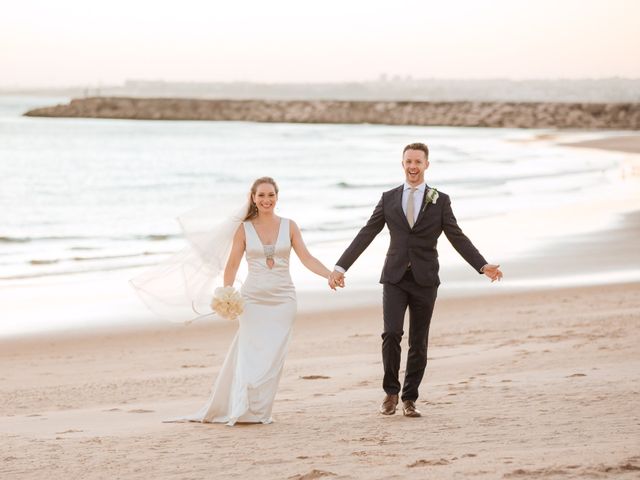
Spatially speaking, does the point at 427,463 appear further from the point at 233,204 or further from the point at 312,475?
the point at 233,204

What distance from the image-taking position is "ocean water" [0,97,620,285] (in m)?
22.2

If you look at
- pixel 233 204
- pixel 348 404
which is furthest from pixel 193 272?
pixel 348 404

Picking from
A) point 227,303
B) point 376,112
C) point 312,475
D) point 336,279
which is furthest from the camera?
point 376,112

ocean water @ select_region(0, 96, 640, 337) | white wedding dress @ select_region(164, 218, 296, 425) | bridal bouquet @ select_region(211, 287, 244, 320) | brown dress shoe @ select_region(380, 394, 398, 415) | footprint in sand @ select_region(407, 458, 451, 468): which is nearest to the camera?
footprint in sand @ select_region(407, 458, 451, 468)

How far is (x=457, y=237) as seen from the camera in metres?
6.92

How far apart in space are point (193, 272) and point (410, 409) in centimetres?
177

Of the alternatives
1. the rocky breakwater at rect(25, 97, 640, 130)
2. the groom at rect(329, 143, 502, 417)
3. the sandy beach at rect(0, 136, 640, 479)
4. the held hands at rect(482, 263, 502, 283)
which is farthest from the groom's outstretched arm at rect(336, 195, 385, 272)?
the rocky breakwater at rect(25, 97, 640, 130)

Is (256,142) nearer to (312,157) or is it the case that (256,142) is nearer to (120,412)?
(312,157)

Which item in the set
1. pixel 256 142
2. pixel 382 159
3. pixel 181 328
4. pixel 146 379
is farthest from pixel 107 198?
pixel 256 142

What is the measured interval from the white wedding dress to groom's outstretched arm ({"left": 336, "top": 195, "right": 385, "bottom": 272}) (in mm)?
429

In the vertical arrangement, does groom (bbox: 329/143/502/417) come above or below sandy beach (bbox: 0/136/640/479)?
above

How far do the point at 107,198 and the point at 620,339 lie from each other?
28.9 metres

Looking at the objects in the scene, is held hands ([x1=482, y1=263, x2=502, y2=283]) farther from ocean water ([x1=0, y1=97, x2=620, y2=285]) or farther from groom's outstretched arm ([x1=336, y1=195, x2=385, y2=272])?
ocean water ([x1=0, y1=97, x2=620, y2=285])

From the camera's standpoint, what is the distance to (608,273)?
50.6 feet
